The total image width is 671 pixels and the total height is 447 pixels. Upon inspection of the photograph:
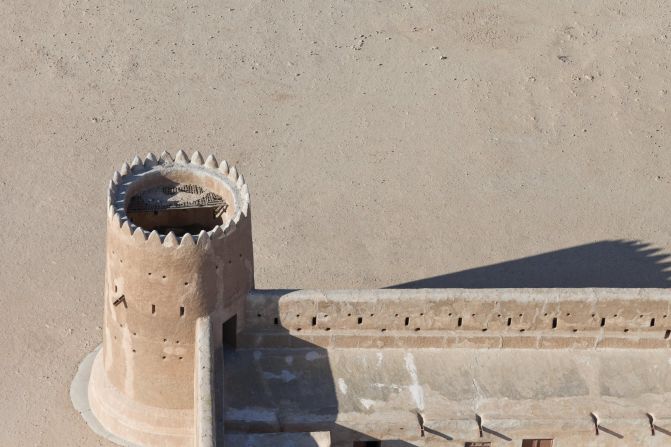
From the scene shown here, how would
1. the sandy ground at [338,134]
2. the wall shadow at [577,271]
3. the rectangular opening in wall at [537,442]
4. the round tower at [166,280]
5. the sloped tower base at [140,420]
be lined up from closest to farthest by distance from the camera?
the round tower at [166,280]
the rectangular opening in wall at [537,442]
the sloped tower base at [140,420]
the sandy ground at [338,134]
the wall shadow at [577,271]

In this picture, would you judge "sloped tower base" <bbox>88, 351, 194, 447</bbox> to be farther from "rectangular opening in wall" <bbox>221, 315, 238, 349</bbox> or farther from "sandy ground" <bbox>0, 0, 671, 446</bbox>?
"rectangular opening in wall" <bbox>221, 315, 238, 349</bbox>

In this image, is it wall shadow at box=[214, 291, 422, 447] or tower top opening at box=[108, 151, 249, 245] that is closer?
wall shadow at box=[214, 291, 422, 447]

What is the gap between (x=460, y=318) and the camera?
3070 centimetres

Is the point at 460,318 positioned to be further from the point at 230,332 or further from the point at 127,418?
the point at 127,418

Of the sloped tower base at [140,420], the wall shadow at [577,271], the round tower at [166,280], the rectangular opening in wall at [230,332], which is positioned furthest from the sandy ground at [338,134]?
the rectangular opening in wall at [230,332]

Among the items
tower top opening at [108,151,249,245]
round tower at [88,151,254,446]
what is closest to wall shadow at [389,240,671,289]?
tower top opening at [108,151,249,245]

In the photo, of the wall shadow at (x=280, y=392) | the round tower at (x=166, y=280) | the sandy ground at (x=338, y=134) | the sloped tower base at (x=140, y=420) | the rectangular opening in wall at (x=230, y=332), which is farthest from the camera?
the sandy ground at (x=338, y=134)

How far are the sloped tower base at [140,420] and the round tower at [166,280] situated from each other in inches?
0.9

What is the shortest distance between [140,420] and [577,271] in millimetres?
14887

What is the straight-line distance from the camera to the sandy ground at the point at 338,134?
38938 mm

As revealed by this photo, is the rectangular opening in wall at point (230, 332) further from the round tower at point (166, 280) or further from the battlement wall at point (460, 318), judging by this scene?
the battlement wall at point (460, 318)

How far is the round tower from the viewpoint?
94.0ft

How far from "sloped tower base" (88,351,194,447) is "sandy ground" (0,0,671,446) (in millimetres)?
1469

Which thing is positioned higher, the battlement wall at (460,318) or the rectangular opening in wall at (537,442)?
the battlement wall at (460,318)
